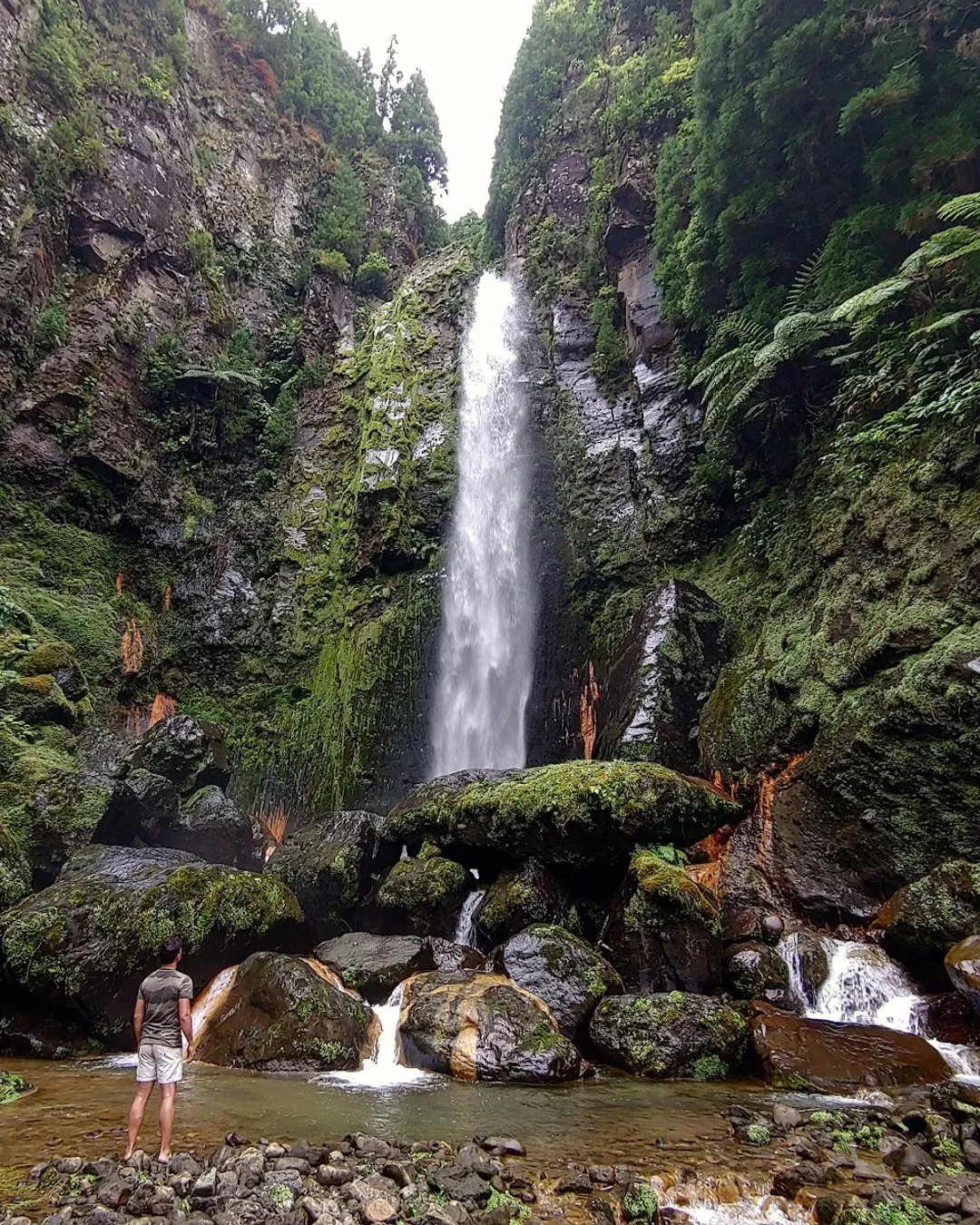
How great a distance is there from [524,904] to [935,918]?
12.5 feet

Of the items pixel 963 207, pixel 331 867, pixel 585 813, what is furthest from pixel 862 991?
pixel 963 207

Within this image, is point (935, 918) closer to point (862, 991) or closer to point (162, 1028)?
point (862, 991)

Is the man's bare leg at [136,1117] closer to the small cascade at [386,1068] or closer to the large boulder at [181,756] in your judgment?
the small cascade at [386,1068]

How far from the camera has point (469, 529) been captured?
1564 cm

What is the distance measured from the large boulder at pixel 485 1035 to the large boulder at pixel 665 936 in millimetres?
1157

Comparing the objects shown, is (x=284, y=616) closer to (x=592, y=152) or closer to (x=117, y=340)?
(x=117, y=340)

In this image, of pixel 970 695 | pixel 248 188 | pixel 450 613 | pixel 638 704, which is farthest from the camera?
pixel 248 188

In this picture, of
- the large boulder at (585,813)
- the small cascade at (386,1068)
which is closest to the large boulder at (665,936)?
the large boulder at (585,813)

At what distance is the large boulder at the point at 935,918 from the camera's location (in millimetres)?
5512

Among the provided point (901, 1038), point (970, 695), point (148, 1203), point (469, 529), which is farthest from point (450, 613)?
point (148, 1203)

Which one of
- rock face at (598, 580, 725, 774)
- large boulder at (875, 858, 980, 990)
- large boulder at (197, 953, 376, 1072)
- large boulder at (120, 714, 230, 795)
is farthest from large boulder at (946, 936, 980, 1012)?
large boulder at (120, 714, 230, 795)

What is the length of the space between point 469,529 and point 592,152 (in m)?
12.7

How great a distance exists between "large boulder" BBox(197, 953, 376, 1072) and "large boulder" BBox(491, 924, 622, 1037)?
1373 millimetres

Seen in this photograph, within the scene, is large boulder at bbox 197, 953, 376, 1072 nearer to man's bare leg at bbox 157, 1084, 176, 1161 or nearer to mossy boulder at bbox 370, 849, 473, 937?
mossy boulder at bbox 370, 849, 473, 937
